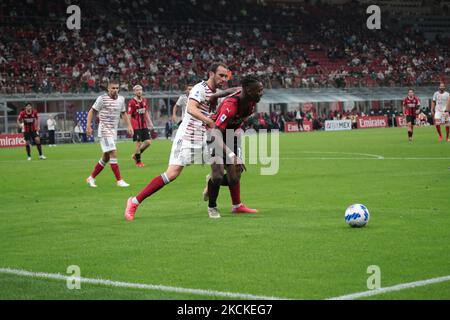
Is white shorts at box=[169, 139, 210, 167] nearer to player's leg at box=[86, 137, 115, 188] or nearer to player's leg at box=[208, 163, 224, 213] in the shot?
player's leg at box=[208, 163, 224, 213]

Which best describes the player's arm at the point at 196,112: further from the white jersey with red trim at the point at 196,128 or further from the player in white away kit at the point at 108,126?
the player in white away kit at the point at 108,126

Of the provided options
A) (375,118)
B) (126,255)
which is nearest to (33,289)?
(126,255)

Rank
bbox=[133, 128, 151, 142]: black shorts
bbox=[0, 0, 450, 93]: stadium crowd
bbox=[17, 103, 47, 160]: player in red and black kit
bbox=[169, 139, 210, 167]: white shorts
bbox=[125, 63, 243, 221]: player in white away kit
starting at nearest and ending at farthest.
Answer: bbox=[125, 63, 243, 221]: player in white away kit → bbox=[169, 139, 210, 167]: white shorts → bbox=[133, 128, 151, 142]: black shorts → bbox=[17, 103, 47, 160]: player in red and black kit → bbox=[0, 0, 450, 93]: stadium crowd

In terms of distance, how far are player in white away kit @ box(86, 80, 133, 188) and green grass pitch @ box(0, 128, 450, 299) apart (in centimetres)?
58

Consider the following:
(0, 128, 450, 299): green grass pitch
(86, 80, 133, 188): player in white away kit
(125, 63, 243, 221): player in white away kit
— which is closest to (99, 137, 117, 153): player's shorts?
→ (86, 80, 133, 188): player in white away kit

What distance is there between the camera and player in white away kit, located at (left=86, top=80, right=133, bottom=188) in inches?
756

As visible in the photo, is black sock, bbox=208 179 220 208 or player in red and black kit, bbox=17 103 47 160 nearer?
black sock, bbox=208 179 220 208

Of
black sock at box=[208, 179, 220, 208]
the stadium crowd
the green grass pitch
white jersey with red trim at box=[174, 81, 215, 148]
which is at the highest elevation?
the stadium crowd

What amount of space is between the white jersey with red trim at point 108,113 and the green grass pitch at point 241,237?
4.34 ft

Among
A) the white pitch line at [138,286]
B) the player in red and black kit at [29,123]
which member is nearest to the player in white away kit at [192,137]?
the white pitch line at [138,286]

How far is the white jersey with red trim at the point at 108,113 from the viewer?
19641 mm

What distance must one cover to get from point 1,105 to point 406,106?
25.9 meters

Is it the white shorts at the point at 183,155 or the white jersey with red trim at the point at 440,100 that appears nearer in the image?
the white shorts at the point at 183,155

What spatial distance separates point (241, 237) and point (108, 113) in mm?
10357
